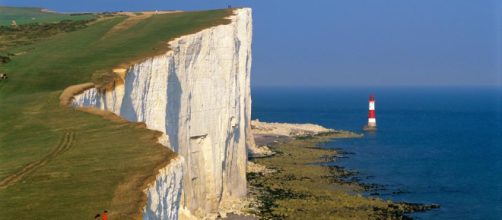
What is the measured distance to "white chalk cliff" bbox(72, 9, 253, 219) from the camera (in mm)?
31922

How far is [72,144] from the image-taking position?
21859 mm

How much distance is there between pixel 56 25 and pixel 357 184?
25.5 metres

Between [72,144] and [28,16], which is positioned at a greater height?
[28,16]

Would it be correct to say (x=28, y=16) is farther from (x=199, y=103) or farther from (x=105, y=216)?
(x=105, y=216)

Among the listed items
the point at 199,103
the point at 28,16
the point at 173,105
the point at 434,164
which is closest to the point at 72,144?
the point at 173,105

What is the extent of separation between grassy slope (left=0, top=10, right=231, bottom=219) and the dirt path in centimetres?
18

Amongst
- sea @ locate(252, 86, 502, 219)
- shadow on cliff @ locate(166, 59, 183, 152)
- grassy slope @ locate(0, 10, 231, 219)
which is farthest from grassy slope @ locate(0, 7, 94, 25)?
shadow on cliff @ locate(166, 59, 183, 152)

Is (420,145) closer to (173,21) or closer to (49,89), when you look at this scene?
(173,21)

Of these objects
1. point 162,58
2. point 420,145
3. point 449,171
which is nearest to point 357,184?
point 449,171

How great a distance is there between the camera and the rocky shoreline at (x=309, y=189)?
41000 mm

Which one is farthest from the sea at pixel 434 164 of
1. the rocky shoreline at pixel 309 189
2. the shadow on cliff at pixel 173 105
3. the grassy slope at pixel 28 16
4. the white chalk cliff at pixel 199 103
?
the grassy slope at pixel 28 16

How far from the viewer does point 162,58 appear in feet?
111

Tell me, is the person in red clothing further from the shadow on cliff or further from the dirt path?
the shadow on cliff

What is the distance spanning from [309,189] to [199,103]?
12413 millimetres
